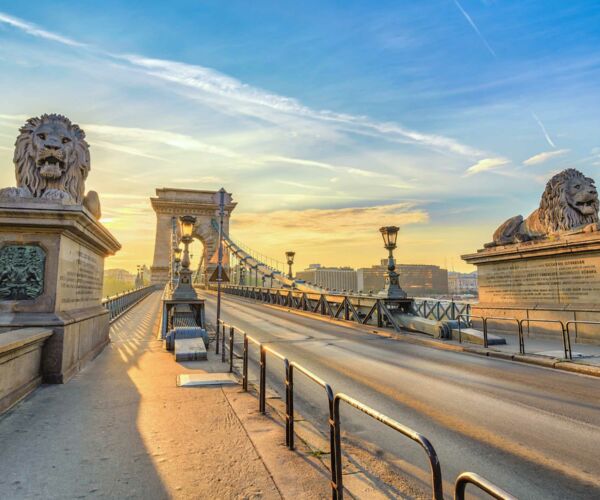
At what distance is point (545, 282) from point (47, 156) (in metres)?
14.0

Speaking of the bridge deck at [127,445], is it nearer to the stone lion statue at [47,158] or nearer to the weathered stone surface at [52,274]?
the weathered stone surface at [52,274]

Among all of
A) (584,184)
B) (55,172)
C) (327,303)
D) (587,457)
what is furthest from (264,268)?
(587,457)

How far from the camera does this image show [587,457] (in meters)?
3.80

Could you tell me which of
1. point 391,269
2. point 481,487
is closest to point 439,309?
point 391,269

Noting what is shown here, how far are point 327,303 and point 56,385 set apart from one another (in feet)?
45.8

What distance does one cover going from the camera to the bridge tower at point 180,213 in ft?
232

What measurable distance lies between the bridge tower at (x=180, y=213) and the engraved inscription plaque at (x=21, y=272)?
64.7 metres

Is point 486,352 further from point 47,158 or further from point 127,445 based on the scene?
point 47,158

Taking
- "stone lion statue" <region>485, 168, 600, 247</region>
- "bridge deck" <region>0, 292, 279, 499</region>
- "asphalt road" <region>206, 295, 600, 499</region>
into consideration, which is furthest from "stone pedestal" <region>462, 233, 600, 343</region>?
"bridge deck" <region>0, 292, 279, 499</region>

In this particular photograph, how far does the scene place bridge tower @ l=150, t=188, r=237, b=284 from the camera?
7062 centimetres

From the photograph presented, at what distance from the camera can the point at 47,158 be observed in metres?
7.01

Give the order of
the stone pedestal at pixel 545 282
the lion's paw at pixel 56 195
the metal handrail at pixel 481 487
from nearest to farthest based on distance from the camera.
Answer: the metal handrail at pixel 481 487 → the lion's paw at pixel 56 195 → the stone pedestal at pixel 545 282

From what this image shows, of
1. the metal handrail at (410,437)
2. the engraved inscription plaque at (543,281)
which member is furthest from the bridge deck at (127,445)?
the engraved inscription plaque at (543,281)

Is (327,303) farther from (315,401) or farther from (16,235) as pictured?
(16,235)
